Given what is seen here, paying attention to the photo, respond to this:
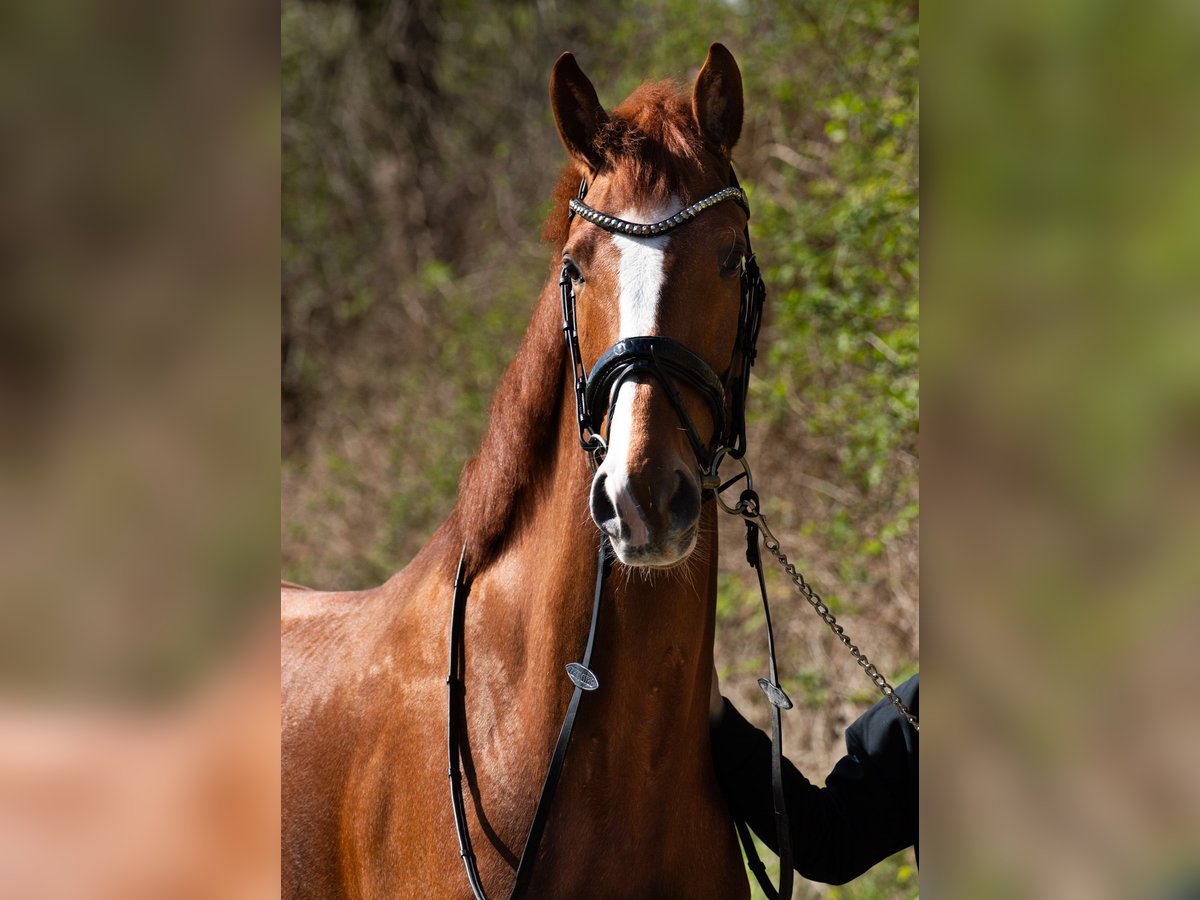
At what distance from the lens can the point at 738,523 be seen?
6383mm

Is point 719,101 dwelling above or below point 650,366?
above

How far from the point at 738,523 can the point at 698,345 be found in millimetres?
4492

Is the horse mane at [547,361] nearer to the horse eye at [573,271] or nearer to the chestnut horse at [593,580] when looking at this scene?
the chestnut horse at [593,580]

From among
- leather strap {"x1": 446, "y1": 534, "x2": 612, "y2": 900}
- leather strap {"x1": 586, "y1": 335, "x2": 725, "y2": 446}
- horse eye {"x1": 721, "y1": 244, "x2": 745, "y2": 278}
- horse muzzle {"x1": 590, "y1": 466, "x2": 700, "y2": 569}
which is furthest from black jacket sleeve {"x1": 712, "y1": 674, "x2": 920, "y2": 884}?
horse eye {"x1": 721, "y1": 244, "x2": 745, "y2": 278}

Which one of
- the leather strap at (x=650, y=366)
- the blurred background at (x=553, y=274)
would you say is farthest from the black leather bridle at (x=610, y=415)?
the blurred background at (x=553, y=274)

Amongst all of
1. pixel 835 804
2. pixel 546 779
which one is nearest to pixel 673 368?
pixel 546 779

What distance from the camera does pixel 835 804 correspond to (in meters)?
2.32

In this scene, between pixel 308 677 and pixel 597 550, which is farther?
pixel 308 677

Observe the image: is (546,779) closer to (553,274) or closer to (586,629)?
(586,629)

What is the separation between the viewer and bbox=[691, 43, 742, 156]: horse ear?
7.24 ft

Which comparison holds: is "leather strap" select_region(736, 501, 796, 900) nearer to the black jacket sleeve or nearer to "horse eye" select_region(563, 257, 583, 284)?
the black jacket sleeve

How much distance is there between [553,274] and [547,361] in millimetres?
187
